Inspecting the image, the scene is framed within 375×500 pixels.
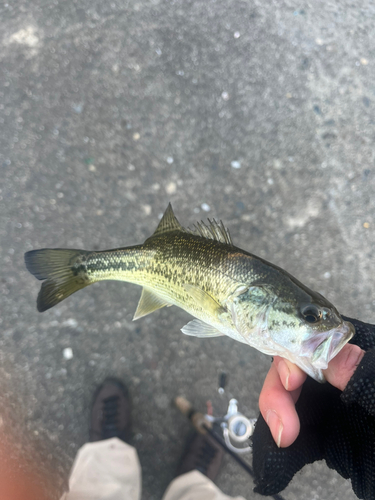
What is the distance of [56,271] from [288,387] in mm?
1363

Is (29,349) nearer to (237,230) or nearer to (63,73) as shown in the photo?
(237,230)

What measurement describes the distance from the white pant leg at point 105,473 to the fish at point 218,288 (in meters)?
1.28

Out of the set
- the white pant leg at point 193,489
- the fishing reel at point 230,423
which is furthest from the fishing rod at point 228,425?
the white pant leg at point 193,489

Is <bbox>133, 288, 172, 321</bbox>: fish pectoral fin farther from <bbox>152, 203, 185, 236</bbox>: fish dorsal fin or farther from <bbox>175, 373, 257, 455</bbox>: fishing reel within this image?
<bbox>175, 373, 257, 455</bbox>: fishing reel

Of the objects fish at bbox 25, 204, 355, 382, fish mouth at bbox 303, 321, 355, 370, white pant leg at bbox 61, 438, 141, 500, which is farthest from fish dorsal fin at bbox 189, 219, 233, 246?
white pant leg at bbox 61, 438, 141, 500

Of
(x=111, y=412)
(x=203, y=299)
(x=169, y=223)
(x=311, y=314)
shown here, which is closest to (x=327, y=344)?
(x=311, y=314)

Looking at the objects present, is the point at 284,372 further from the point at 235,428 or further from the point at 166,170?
the point at 166,170

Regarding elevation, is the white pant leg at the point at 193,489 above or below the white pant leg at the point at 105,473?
below

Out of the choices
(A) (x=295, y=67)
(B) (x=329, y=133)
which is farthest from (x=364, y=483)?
(A) (x=295, y=67)

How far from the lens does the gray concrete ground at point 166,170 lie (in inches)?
93.4

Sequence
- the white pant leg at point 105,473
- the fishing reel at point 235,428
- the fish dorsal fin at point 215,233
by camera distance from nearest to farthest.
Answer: the fish dorsal fin at point 215,233 < the white pant leg at point 105,473 < the fishing reel at point 235,428

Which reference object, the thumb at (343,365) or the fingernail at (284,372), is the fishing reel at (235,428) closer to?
the fingernail at (284,372)

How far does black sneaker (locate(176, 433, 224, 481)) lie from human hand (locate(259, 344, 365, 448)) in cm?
109

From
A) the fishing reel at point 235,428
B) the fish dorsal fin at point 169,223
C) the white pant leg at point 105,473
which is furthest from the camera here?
the fishing reel at point 235,428
